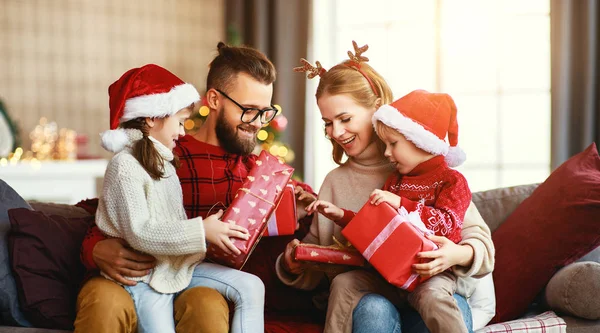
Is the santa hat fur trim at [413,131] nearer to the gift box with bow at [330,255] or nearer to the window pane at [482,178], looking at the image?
the gift box with bow at [330,255]

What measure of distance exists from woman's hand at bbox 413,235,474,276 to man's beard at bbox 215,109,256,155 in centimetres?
78

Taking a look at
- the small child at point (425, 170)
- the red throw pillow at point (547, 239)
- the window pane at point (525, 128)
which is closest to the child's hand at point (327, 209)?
the small child at point (425, 170)

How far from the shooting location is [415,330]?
1891 millimetres

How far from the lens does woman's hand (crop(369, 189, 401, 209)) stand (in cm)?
184

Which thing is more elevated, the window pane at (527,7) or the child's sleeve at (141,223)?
the window pane at (527,7)

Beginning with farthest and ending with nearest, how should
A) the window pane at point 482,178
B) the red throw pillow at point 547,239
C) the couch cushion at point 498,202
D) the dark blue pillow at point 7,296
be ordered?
the window pane at point 482,178 → the couch cushion at point 498,202 → the red throw pillow at point 547,239 → the dark blue pillow at point 7,296

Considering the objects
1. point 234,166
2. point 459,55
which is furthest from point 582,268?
point 459,55

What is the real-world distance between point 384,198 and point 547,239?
673 mm

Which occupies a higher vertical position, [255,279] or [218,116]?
[218,116]

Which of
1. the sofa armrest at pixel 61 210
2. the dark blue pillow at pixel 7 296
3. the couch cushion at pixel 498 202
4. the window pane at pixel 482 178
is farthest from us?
the window pane at pixel 482 178

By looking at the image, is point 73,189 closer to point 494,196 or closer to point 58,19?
point 58,19

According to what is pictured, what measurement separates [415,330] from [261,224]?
0.56 m

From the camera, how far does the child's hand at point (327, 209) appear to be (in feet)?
6.61

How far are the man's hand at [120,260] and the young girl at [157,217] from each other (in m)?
0.03
